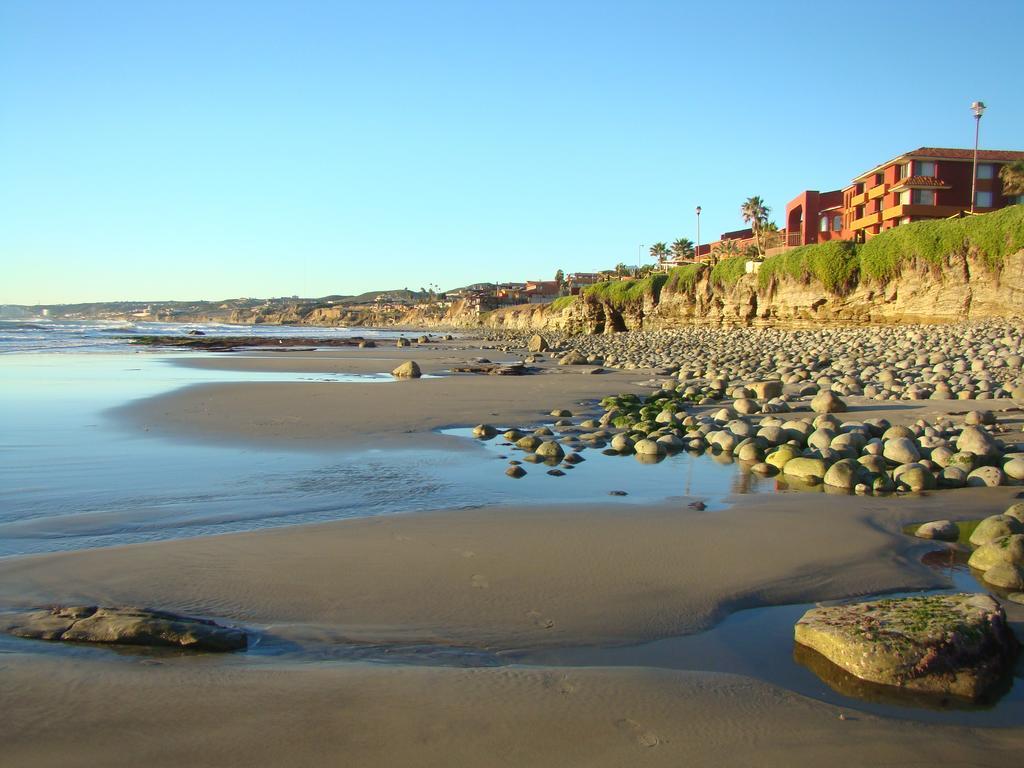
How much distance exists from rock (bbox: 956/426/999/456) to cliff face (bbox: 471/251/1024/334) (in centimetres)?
1787

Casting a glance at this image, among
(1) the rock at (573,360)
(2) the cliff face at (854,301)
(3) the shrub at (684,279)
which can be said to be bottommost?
(1) the rock at (573,360)

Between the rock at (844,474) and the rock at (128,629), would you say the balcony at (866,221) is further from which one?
the rock at (128,629)

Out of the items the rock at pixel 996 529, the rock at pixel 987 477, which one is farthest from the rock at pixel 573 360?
the rock at pixel 996 529

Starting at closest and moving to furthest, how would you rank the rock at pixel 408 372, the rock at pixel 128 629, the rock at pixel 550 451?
the rock at pixel 128 629 < the rock at pixel 550 451 < the rock at pixel 408 372

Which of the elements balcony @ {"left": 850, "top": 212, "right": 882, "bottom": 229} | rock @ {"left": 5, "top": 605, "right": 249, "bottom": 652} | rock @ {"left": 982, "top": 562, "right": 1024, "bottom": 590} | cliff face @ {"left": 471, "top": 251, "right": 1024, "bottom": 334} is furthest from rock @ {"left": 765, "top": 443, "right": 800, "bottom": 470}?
balcony @ {"left": 850, "top": 212, "right": 882, "bottom": 229}

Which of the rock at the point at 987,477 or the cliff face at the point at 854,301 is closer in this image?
the rock at the point at 987,477

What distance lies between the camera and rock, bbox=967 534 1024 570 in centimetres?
465

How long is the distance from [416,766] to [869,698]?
197 centimetres

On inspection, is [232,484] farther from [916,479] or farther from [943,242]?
[943,242]

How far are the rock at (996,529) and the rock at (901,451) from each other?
8.25 feet

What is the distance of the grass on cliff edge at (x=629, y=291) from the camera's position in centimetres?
5091

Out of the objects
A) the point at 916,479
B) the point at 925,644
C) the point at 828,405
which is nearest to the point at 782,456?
the point at 916,479

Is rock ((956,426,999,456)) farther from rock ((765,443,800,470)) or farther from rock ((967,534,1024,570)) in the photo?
rock ((967,534,1024,570))

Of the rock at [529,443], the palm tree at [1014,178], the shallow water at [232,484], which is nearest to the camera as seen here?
the shallow water at [232,484]
